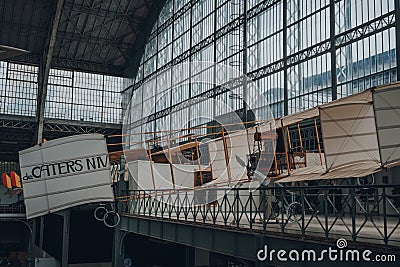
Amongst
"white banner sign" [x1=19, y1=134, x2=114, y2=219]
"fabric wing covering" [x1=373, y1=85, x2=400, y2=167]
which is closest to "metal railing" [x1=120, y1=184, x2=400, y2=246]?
"fabric wing covering" [x1=373, y1=85, x2=400, y2=167]

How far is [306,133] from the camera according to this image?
116 feet

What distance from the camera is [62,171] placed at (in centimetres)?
1816

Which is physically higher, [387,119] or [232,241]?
[387,119]

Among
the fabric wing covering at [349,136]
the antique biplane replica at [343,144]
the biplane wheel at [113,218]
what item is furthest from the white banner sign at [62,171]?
the biplane wheel at [113,218]

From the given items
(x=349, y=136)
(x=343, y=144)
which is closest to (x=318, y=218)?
(x=343, y=144)

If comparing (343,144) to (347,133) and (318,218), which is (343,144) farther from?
(318,218)

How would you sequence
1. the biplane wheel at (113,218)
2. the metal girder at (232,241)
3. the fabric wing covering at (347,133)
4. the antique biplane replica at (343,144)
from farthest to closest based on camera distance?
the biplane wheel at (113,218) < the fabric wing covering at (347,133) < the antique biplane replica at (343,144) < the metal girder at (232,241)

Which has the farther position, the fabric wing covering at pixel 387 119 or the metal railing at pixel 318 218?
the fabric wing covering at pixel 387 119

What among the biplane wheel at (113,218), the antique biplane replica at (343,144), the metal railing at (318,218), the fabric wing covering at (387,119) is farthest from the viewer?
the biplane wheel at (113,218)

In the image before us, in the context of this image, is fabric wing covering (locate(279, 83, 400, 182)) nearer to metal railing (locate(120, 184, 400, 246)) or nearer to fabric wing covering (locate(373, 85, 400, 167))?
metal railing (locate(120, 184, 400, 246))

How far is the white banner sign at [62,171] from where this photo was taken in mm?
18078

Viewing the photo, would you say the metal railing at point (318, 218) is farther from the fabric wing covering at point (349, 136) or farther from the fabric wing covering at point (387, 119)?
the fabric wing covering at point (387, 119)

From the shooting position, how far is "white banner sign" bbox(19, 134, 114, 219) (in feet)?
59.3

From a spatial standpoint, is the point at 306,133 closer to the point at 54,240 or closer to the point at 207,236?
the point at 207,236
